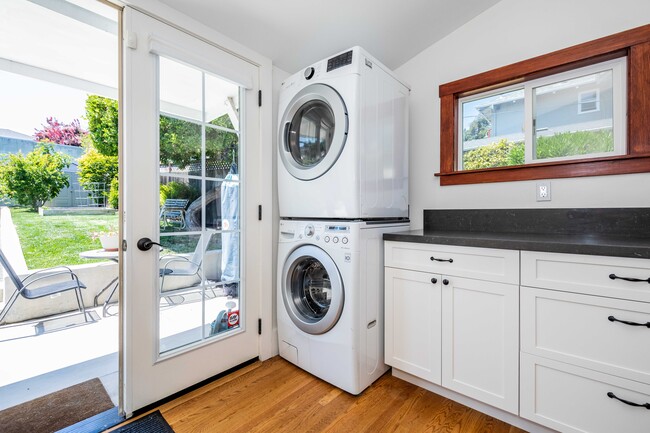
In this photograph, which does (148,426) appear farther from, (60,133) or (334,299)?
(60,133)

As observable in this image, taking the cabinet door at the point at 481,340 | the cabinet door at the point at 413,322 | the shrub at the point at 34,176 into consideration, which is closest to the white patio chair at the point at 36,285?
the shrub at the point at 34,176

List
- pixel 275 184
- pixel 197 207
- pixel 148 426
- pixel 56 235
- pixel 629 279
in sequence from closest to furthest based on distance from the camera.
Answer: pixel 629 279, pixel 148 426, pixel 197 207, pixel 275 184, pixel 56 235

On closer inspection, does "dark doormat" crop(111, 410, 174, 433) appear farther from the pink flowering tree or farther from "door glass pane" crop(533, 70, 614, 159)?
the pink flowering tree

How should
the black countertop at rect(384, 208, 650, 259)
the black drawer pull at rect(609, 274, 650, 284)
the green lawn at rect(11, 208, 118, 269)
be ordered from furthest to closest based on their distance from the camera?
the green lawn at rect(11, 208, 118, 269)
the black countertop at rect(384, 208, 650, 259)
the black drawer pull at rect(609, 274, 650, 284)

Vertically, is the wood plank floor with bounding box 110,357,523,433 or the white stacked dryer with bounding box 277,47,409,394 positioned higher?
the white stacked dryer with bounding box 277,47,409,394

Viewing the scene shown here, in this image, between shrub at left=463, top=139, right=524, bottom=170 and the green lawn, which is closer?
shrub at left=463, top=139, right=524, bottom=170

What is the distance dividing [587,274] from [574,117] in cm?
109

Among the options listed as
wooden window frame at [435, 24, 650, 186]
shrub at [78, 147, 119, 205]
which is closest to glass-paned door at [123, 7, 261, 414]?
wooden window frame at [435, 24, 650, 186]

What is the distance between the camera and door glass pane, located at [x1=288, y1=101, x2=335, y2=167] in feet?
5.53

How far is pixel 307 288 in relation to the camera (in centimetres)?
188

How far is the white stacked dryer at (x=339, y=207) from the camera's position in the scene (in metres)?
1.53

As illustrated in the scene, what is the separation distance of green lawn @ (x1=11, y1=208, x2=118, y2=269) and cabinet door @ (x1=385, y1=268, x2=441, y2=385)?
138 inches

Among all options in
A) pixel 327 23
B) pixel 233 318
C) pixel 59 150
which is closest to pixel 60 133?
pixel 59 150

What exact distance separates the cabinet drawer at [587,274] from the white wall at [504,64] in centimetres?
67
